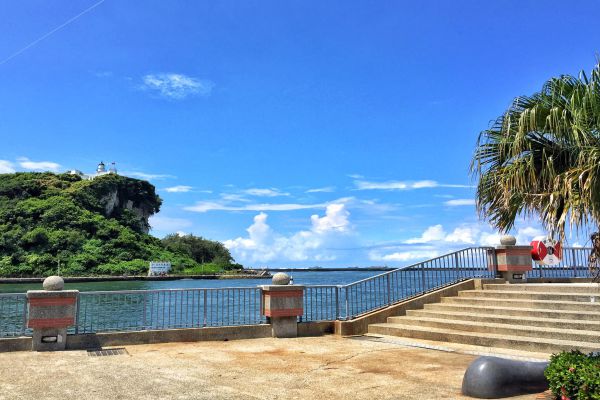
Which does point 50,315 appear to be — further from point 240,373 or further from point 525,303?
point 525,303

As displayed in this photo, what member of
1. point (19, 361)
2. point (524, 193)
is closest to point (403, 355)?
point (524, 193)

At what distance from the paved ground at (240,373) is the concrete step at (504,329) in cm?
189

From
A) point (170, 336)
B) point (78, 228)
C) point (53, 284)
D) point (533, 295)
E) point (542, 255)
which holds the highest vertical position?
point (78, 228)

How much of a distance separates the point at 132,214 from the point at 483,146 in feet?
431

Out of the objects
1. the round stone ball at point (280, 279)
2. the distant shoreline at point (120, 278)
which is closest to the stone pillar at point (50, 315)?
the round stone ball at point (280, 279)

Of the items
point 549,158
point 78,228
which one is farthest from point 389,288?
point 78,228

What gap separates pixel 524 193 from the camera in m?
6.09

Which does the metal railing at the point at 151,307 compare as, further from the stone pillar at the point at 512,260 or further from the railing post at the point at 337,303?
the stone pillar at the point at 512,260

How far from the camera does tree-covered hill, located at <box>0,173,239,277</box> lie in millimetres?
95312

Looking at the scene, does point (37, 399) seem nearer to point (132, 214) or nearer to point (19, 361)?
point (19, 361)

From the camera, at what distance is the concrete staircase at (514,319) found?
9578 millimetres

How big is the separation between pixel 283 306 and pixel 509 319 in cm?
532

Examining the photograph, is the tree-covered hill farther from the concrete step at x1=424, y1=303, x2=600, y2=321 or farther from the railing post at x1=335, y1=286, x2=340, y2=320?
the concrete step at x1=424, y1=303, x2=600, y2=321

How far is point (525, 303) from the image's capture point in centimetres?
1164
